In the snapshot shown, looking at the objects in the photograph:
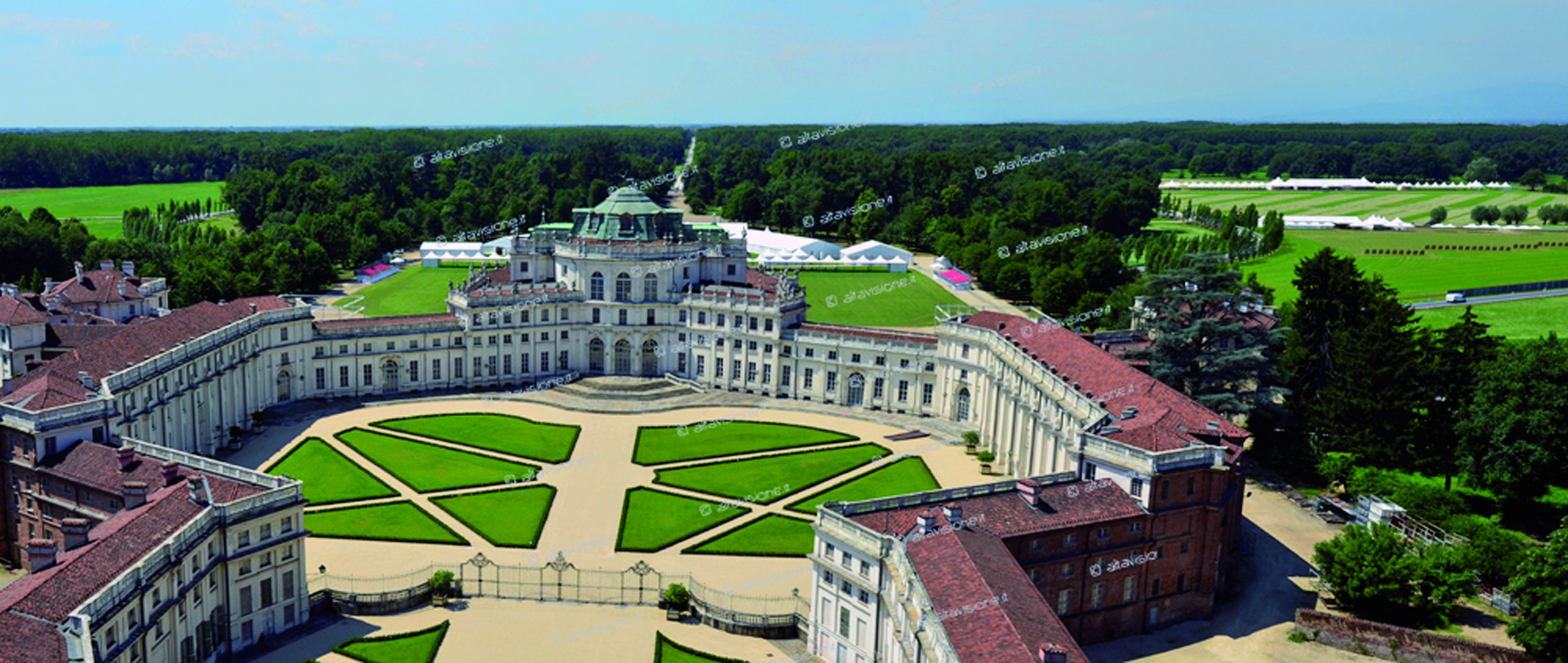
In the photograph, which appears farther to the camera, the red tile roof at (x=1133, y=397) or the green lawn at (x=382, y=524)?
the green lawn at (x=382, y=524)

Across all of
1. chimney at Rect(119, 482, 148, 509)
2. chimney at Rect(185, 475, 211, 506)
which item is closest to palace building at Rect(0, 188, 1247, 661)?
chimney at Rect(119, 482, 148, 509)

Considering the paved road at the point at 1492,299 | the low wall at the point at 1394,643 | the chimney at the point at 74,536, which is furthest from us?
the paved road at the point at 1492,299

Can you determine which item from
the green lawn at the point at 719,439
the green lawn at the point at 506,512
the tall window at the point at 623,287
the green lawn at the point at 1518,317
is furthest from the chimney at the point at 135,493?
the green lawn at the point at 1518,317

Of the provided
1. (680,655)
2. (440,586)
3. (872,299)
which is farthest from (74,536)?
(872,299)

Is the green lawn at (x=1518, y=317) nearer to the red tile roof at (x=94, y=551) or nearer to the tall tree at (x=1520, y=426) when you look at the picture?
the tall tree at (x=1520, y=426)

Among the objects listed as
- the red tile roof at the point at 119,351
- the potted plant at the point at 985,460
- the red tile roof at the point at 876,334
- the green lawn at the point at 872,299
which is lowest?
the potted plant at the point at 985,460

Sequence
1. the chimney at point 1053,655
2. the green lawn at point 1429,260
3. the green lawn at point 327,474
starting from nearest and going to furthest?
the chimney at point 1053,655
the green lawn at point 327,474
the green lawn at point 1429,260

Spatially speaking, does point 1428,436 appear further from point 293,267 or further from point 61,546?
point 293,267

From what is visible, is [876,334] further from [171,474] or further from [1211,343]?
[171,474]
